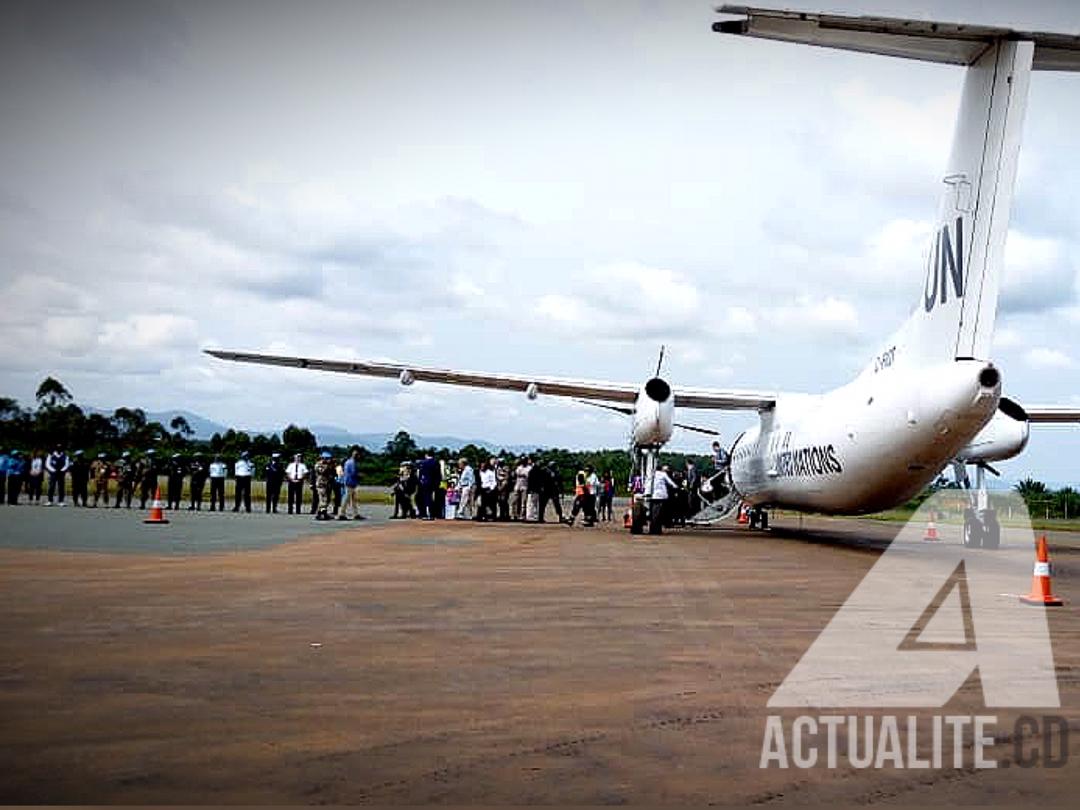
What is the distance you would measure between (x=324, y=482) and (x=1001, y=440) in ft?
52.0

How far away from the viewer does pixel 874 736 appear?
574 cm

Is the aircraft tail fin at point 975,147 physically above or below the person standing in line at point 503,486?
above

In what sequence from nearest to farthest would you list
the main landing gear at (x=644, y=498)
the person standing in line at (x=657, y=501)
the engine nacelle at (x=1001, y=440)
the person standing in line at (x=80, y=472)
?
1. the engine nacelle at (x=1001, y=440)
2. the main landing gear at (x=644, y=498)
3. the person standing in line at (x=657, y=501)
4. the person standing in line at (x=80, y=472)

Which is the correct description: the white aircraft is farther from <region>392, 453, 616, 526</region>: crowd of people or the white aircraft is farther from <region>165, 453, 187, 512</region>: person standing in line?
<region>165, 453, 187, 512</region>: person standing in line

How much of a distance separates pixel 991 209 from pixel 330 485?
17174mm

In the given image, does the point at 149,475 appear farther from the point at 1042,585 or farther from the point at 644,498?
the point at 1042,585

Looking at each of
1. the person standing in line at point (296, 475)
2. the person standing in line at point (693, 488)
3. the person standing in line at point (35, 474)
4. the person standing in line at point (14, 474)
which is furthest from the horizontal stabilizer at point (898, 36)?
the person standing in line at point (35, 474)

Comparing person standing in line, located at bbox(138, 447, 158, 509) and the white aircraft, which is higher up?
the white aircraft

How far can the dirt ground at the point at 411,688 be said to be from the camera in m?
4.74

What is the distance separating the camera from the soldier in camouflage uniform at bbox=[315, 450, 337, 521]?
85.5 feet

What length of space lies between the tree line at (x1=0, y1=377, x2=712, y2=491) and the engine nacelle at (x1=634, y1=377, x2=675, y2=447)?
848cm

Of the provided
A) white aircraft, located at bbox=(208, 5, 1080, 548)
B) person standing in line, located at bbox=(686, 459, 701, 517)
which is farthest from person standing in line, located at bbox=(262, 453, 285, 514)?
white aircraft, located at bbox=(208, 5, 1080, 548)

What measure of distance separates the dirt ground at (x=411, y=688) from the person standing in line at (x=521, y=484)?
648 inches

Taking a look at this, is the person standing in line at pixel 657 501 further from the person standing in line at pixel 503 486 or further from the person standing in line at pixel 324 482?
the person standing in line at pixel 324 482
